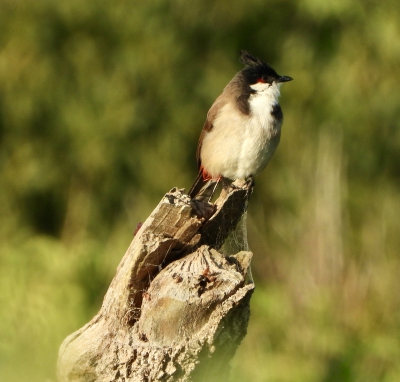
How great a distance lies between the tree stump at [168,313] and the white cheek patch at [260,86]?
2.16 meters

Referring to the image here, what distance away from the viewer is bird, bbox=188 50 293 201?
4.23 meters

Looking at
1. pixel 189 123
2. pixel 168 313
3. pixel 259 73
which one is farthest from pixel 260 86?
pixel 189 123

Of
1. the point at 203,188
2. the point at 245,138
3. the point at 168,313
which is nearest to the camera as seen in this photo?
the point at 168,313

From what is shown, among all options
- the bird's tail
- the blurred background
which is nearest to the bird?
the bird's tail

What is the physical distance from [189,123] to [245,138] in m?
3.45

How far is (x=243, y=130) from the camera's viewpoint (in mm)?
4262

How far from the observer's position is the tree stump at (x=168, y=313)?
2.04 m

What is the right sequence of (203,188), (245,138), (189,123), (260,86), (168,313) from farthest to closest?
1. (189,123)
2. (203,188)
3. (260,86)
4. (245,138)
5. (168,313)

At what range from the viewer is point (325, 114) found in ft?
23.3

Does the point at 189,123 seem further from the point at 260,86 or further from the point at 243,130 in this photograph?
the point at 243,130

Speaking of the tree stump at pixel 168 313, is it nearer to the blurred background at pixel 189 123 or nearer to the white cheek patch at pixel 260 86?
the white cheek patch at pixel 260 86

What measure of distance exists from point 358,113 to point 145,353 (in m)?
5.37

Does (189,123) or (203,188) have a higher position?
(189,123)

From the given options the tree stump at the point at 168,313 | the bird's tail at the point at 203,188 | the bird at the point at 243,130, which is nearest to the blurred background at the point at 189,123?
the bird's tail at the point at 203,188
